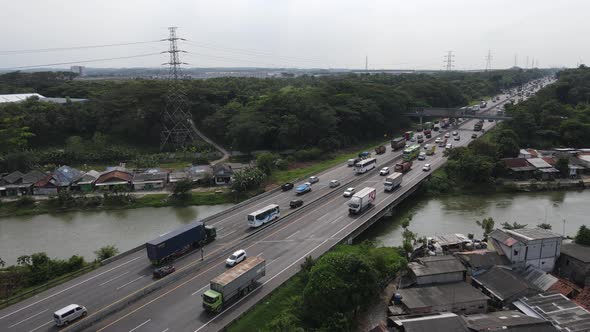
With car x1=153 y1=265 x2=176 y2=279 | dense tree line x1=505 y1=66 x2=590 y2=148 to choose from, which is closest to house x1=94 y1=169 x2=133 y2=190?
car x1=153 y1=265 x2=176 y2=279

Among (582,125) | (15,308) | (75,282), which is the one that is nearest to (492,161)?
(582,125)

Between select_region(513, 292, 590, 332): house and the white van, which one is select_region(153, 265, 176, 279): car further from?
select_region(513, 292, 590, 332): house

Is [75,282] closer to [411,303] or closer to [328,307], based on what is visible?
[328,307]

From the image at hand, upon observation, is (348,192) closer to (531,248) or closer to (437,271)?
(437,271)

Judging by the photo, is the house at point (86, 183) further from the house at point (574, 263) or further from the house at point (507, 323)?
the house at point (574, 263)

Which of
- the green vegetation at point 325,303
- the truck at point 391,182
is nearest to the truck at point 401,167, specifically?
the truck at point 391,182
